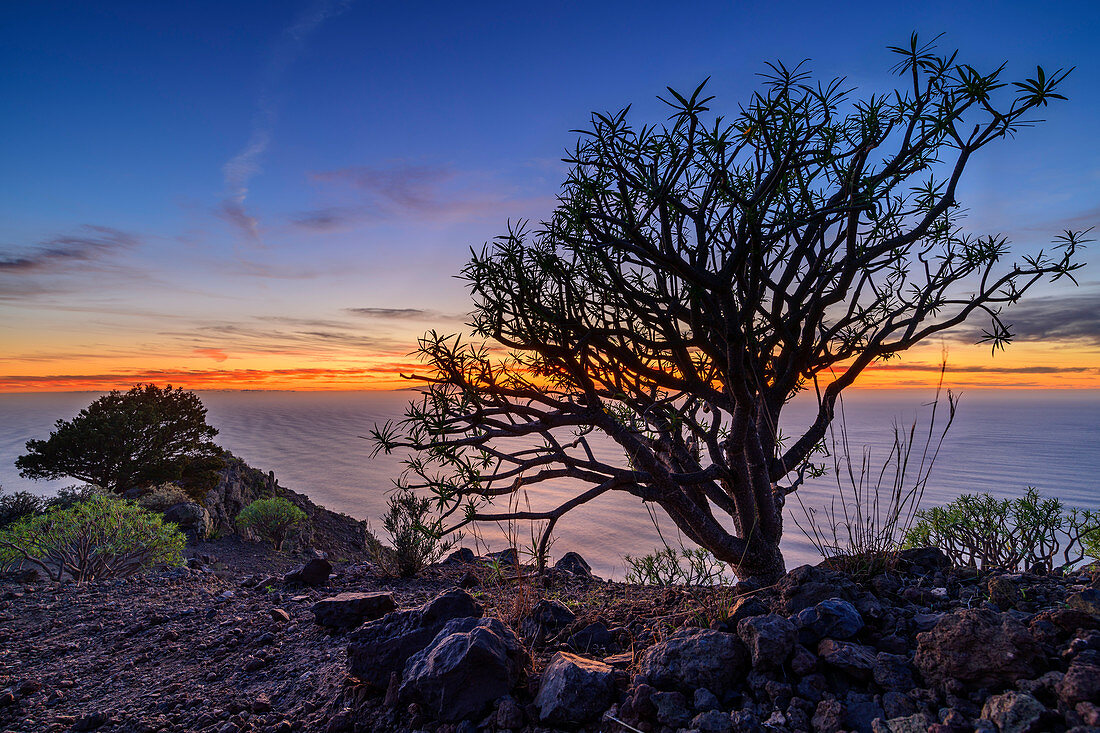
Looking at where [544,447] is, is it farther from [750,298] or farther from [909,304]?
[909,304]

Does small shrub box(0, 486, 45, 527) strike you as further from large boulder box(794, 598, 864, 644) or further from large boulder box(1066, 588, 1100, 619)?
large boulder box(1066, 588, 1100, 619)

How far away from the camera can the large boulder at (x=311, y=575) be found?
634 cm

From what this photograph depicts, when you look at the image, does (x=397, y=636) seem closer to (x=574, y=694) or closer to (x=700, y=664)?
(x=574, y=694)

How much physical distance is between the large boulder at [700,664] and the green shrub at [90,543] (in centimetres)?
1009

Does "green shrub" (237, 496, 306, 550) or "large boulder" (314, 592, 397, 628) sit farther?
"green shrub" (237, 496, 306, 550)

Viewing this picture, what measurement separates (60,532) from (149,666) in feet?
21.9

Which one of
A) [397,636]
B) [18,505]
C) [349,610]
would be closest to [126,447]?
[18,505]

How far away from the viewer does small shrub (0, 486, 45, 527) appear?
16438 mm

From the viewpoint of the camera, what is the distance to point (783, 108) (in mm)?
3965

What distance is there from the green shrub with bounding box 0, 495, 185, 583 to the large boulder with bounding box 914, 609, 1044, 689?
36.9 feet

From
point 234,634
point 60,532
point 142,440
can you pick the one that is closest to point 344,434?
point 142,440

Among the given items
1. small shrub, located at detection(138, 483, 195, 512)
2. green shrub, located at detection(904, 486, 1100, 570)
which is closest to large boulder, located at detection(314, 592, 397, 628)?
green shrub, located at detection(904, 486, 1100, 570)

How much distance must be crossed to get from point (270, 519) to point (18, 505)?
25.9 ft

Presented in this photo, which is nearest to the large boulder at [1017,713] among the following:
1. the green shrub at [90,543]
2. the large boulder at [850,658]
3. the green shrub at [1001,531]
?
the large boulder at [850,658]
